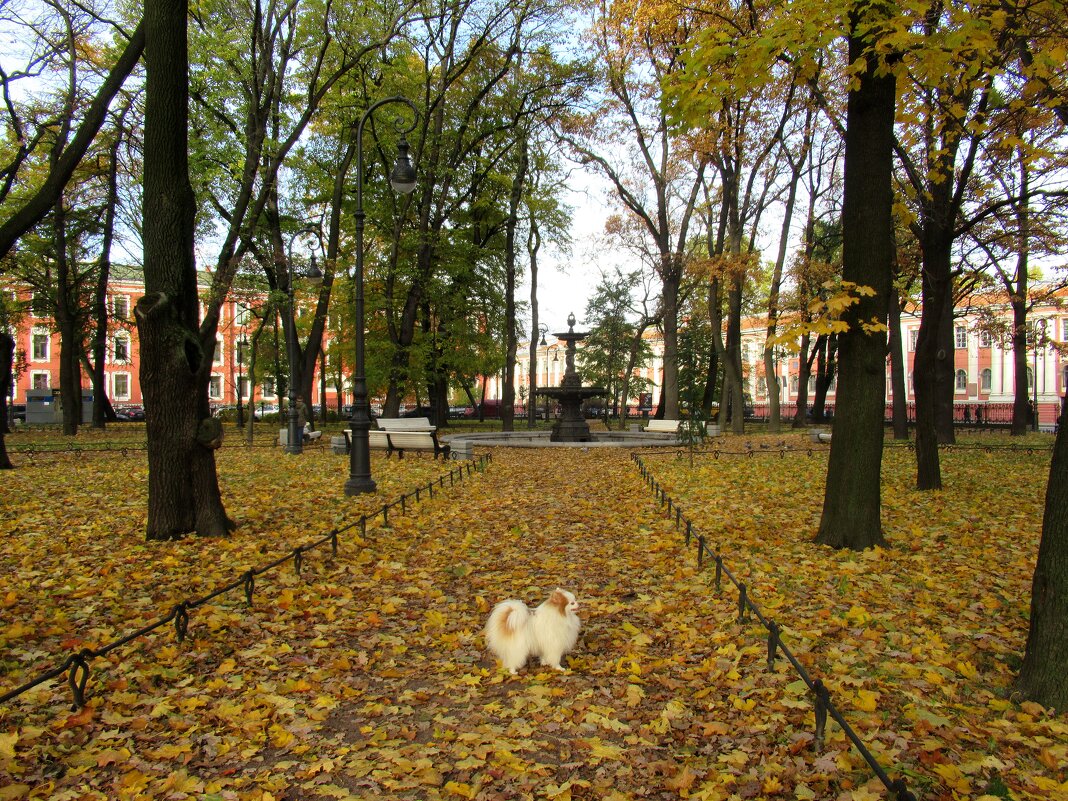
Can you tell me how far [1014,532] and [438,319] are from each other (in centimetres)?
2724

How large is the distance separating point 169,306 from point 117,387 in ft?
209

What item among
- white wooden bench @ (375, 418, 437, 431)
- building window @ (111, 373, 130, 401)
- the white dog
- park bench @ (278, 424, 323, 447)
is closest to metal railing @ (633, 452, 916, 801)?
the white dog

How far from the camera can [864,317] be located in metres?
6.70

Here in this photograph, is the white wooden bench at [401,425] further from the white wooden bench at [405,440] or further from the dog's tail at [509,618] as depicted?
the dog's tail at [509,618]

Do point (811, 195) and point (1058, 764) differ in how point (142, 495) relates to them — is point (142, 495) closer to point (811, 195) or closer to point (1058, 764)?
point (1058, 764)

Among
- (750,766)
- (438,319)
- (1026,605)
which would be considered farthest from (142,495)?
(438,319)

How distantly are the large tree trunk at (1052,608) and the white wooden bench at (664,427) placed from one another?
802 inches

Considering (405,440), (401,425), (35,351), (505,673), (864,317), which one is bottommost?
(505,673)

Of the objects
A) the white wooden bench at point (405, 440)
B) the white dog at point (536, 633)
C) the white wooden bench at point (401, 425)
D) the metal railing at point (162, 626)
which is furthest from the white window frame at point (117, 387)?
the white dog at point (536, 633)

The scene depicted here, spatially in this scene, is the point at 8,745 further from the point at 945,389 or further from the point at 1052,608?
the point at 945,389

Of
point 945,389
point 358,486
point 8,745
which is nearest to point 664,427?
point 945,389

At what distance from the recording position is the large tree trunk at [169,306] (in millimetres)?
7023

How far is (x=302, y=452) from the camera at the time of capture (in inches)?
679

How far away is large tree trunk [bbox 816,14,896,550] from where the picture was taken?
267 inches
